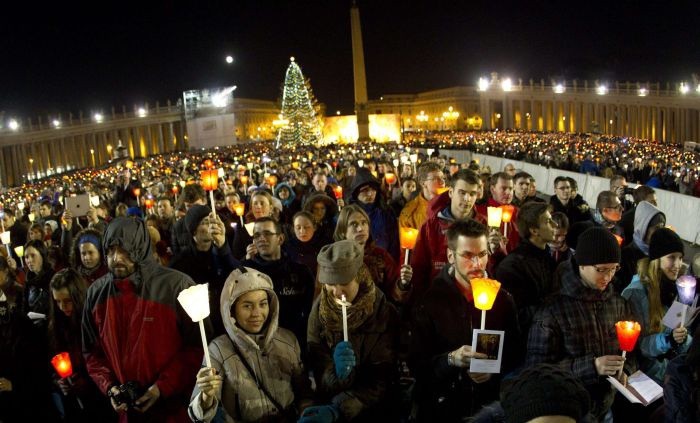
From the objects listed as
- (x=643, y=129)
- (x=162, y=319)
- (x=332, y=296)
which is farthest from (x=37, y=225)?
(x=643, y=129)

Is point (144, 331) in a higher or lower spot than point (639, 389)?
higher

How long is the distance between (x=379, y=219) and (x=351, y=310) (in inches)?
136

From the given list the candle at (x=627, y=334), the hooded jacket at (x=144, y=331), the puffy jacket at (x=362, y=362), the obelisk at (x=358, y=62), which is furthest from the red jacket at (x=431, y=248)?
the obelisk at (x=358, y=62)

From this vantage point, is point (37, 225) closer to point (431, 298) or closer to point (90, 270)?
point (90, 270)


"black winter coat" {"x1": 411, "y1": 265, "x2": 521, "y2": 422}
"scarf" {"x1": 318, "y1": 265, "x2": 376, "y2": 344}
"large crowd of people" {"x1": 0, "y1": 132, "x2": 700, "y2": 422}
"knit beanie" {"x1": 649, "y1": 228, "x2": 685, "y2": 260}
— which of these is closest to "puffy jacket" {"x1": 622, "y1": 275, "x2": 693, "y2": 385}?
"large crowd of people" {"x1": 0, "y1": 132, "x2": 700, "y2": 422}

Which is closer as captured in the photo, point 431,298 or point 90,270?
point 431,298

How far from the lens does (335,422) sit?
12.5 feet

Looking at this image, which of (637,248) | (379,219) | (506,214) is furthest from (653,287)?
(379,219)

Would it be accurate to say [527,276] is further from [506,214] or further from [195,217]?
[195,217]

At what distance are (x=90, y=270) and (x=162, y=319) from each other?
1.80m

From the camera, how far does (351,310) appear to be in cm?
413

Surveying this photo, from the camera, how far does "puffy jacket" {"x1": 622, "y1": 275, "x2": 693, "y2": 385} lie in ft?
13.8

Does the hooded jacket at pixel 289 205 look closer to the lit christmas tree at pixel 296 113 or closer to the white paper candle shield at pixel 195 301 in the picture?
the white paper candle shield at pixel 195 301

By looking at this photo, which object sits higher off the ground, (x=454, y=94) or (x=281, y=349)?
(x=454, y=94)
